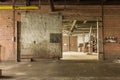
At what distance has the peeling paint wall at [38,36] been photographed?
11.6 meters

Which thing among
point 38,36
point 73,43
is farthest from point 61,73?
point 73,43

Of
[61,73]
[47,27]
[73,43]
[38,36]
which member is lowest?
[61,73]

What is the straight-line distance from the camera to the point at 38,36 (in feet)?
38.2

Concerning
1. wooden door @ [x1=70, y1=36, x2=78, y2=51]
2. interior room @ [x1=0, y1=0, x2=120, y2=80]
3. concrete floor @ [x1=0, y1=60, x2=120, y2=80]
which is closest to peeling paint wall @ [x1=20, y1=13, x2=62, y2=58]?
interior room @ [x1=0, y1=0, x2=120, y2=80]

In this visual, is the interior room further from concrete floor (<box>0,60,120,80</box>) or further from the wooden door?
the wooden door

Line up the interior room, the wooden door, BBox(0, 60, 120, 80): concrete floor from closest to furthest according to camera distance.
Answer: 1. BBox(0, 60, 120, 80): concrete floor
2. the interior room
3. the wooden door

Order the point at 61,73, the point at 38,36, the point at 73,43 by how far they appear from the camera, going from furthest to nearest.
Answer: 1. the point at 73,43
2. the point at 38,36
3. the point at 61,73

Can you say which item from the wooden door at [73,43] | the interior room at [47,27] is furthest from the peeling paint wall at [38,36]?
the wooden door at [73,43]

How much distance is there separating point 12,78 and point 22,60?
5696 millimetres

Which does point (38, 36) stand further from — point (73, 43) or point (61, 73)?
point (73, 43)

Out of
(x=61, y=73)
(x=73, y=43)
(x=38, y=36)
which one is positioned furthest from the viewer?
(x=73, y=43)

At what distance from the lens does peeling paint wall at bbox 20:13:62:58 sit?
11625 millimetres

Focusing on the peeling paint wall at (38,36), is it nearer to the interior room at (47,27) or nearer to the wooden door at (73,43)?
the interior room at (47,27)

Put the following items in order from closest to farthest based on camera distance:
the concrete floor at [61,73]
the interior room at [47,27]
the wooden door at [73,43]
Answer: the concrete floor at [61,73] < the interior room at [47,27] < the wooden door at [73,43]
